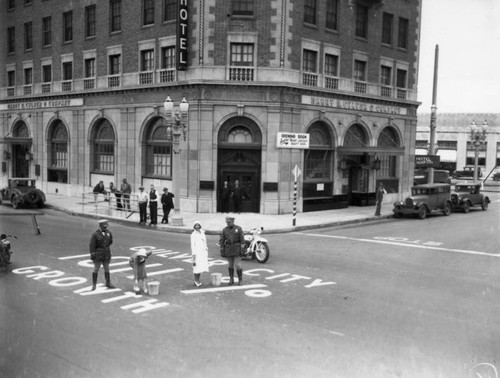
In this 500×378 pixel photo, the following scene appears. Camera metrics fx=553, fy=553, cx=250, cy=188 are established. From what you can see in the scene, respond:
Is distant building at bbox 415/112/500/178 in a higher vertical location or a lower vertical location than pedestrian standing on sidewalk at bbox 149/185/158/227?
higher

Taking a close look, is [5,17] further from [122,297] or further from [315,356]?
[315,356]

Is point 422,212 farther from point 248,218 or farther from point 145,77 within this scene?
point 145,77

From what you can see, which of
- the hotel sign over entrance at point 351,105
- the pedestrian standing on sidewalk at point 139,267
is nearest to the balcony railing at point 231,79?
the hotel sign over entrance at point 351,105

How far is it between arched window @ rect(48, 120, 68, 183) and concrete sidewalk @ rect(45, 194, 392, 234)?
5750 mm

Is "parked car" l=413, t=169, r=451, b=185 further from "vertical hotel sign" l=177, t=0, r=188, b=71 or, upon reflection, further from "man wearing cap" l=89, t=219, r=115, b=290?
"man wearing cap" l=89, t=219, r=115, b=290

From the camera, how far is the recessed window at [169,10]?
1169 inches

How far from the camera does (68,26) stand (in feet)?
121

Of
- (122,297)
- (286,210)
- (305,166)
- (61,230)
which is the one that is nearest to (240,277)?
(122,297)

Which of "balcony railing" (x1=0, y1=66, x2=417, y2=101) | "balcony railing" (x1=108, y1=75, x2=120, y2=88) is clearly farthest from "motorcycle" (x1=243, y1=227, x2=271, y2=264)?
"balcony railing" (x1=108, y1=75, x2=120, y2=88)

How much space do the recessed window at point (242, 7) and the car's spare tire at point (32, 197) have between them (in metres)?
14.6

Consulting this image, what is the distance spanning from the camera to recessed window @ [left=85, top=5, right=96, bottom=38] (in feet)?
114

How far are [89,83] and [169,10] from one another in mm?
8179

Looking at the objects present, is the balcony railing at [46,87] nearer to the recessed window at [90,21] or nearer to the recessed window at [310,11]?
the recessed window at [90,21]

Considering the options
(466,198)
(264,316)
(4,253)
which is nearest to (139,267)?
(264,316)
